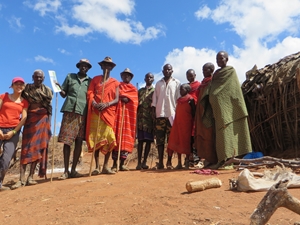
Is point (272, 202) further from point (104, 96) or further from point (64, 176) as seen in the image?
point (64, 176)

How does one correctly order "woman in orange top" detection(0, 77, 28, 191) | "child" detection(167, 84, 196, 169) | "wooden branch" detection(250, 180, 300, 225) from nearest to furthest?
"wooden branch" detection(250, 180, 300, 225)
"woman in orange top" detection(0, 77, 28, 191)
"child" detection(167, 84, 196, 169)

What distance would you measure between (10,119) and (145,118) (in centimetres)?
261

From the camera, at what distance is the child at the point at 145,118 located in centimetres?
678

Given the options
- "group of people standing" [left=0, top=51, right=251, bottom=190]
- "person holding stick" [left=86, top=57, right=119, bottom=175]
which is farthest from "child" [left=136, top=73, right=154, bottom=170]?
"person holding stick" [left=86, top=57, right=119, bottom=175]

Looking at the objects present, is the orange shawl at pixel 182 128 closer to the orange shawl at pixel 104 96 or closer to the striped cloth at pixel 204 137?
the striped cloth at pixel 204 137

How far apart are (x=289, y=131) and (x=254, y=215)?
5.12 meters

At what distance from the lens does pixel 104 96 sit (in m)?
6.15

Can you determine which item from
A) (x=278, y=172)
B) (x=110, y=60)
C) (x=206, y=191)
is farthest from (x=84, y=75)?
(x=278, y=172)

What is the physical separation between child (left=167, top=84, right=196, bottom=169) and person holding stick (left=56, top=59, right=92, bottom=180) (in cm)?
174

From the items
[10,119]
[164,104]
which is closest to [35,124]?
[10,119]

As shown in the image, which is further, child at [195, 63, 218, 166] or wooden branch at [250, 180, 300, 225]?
child at [195, 63, 218, 166]

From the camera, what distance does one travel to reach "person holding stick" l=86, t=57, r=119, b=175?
238 inches

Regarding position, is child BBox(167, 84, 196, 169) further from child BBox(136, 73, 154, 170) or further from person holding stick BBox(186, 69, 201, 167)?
child BBox(136, 73, 154, 170)

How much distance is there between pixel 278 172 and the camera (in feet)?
13.6
